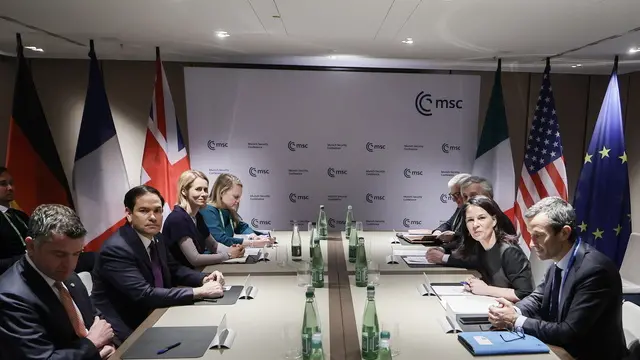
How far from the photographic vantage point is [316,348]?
143 cm

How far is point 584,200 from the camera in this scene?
13.0 feet

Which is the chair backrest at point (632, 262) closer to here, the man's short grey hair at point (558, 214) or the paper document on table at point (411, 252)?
the paper document on table at point (411, 252)

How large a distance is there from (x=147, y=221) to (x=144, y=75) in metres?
2.98

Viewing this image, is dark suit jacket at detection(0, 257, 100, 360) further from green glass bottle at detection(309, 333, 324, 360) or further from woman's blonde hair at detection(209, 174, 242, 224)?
woman's blonde hair at detection(209, 174, 242, 224)

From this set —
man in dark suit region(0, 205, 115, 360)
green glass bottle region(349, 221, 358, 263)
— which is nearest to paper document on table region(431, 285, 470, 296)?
green glass bottle region(349, 221, 358, 263)

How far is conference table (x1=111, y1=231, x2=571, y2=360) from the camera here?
5.14 feet

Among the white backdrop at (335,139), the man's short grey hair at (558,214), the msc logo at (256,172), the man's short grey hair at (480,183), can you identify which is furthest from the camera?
the msc logo at (256,172)

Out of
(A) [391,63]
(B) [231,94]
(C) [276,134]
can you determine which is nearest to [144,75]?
(B) [231,94]

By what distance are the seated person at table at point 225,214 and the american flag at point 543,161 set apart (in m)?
2.69

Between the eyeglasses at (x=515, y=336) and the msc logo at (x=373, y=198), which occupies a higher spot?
the msc logo at (x=373, y=198)

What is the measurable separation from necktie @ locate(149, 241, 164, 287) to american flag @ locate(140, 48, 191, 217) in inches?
80.6

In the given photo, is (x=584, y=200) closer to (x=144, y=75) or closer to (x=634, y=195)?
(x=634, y=195)

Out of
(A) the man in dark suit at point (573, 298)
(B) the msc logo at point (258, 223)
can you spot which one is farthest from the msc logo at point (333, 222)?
(A) the man in dark suit at point (573, 298)

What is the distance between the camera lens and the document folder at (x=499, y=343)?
153 centimetres
